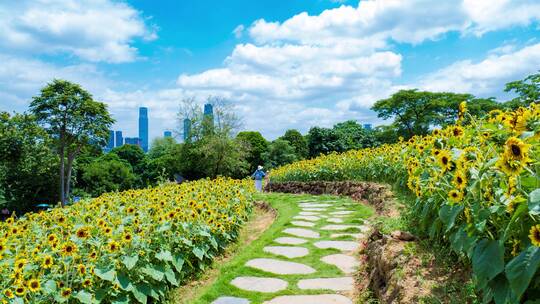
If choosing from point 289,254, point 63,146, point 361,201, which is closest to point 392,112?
point 63,146

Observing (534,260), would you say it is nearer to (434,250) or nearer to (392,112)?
(434,250)

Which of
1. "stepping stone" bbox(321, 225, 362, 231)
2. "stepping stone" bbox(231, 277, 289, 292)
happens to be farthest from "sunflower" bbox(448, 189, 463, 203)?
"stepping stone" bbox(321, 225, 362, 231)

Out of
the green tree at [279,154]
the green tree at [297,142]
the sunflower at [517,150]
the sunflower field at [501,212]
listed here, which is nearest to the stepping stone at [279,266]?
the sunflower field at [501,212]

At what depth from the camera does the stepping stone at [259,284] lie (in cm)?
354

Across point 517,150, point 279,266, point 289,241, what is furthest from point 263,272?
point 517,150

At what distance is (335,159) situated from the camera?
34.1 feet

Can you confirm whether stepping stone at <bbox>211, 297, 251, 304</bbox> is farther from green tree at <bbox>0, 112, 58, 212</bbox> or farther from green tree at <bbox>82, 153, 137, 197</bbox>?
green tree at <bbox>82, 153, 137, 197</bbox>

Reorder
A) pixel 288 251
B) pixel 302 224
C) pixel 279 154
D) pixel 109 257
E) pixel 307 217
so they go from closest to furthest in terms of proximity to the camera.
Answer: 1. pixel 109 257
2. pixel 288 251
3. pixel 302 224
4. pixel 307 217
5. pixel 279 154

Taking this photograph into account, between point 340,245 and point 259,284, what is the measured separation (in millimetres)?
1376

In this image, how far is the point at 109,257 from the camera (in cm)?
306

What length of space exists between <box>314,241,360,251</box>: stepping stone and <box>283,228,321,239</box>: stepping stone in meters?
0.34

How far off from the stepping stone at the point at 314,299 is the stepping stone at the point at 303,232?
181 cm

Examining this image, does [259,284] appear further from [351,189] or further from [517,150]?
[351,189]

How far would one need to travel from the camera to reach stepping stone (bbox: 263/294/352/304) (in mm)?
3211
